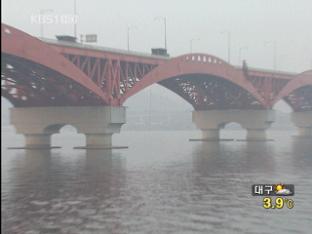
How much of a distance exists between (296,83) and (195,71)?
48.0 metres

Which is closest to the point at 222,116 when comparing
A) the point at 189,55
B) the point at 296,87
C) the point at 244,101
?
the point at 244,101

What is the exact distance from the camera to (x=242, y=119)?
125312 mm

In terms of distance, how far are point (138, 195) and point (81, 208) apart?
6384 mm

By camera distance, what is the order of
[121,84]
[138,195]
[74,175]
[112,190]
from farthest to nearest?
1. [121,84]
2. [74,175]
3. [112,190]
4. [138,195]

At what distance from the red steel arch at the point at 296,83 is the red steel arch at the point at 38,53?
71479mm

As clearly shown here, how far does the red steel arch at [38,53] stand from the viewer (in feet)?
180

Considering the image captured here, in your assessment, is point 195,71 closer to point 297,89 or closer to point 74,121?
point 74,121

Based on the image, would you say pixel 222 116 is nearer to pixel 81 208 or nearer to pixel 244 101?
pixel 244 101

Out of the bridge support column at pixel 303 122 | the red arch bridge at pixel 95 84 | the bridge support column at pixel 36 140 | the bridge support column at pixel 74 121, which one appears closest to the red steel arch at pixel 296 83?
the red arch bridge at pixel 95 84

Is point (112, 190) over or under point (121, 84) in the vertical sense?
under

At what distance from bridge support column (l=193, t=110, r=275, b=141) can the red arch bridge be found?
26 centimetres

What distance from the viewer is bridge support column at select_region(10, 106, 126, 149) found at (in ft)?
258

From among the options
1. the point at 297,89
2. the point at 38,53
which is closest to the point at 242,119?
the point at 297,89

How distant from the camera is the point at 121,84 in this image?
273ft
